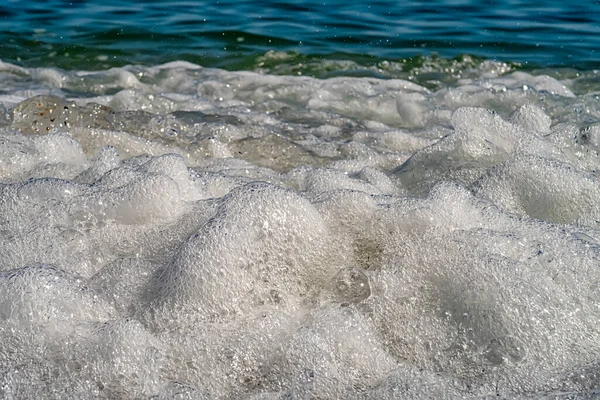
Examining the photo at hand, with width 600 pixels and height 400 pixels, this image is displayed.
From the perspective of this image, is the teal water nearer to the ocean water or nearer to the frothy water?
the ocean water

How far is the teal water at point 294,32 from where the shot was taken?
23.2ft

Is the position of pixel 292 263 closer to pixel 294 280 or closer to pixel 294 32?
pixel 294 280

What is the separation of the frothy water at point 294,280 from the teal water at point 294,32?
11.8ft

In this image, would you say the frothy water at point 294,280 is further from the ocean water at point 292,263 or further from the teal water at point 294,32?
the teal water at point 294,32

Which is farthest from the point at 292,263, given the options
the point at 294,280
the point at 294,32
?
the point at 294,32

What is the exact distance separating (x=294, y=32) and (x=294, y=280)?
5.69 metres

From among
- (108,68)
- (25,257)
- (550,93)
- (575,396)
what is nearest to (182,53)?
(108,68)

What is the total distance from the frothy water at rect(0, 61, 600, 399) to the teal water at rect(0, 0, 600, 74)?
3.59 m

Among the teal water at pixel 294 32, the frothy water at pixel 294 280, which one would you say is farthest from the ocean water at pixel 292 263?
the teal water at pixel 294 32

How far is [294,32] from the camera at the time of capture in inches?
311

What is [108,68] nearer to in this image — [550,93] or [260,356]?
[550,93]

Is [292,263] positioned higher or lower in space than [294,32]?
higher

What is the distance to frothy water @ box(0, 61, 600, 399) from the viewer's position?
2211 mm

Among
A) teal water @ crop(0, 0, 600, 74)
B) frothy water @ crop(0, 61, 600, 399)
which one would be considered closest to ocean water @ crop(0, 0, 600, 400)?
frothy water @ crop(0, 61, 600, 399)
